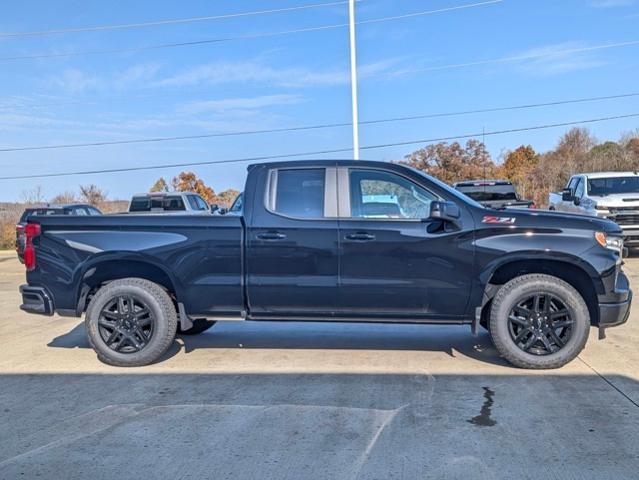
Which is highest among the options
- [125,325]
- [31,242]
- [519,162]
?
[519,162]

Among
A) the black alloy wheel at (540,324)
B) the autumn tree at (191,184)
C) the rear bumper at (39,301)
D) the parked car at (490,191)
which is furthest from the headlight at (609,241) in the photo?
the autumn tree at (191,184)

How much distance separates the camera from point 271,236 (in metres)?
5.48

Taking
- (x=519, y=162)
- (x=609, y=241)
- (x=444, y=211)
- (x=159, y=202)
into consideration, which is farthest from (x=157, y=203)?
(x=519, y=162)

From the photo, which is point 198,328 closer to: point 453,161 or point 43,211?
point 43,211

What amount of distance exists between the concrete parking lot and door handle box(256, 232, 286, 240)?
50.3 inches

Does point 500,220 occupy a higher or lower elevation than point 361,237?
higher

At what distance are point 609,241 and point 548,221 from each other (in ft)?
1.94

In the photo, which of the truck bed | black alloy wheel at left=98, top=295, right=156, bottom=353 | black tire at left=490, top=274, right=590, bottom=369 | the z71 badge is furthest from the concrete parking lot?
the z71 badge

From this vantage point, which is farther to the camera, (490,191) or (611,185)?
(611,185)

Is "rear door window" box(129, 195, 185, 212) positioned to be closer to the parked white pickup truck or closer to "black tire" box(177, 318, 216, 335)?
"black tire" box(177, 318, 216, 335)

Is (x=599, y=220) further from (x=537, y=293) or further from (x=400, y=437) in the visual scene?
(x=400, y=437)

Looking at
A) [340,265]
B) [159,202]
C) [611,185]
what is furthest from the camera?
[159,202]

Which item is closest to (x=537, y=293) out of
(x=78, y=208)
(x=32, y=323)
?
(x=32, y=323)

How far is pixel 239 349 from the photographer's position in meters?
6.39
